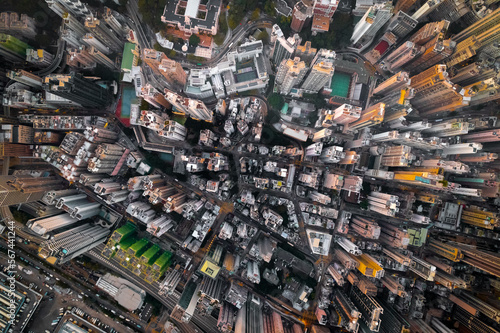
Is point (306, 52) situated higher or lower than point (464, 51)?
lower

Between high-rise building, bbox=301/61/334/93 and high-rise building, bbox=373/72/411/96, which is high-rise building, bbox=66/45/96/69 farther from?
high-rise building, bbox=373/72/411/96

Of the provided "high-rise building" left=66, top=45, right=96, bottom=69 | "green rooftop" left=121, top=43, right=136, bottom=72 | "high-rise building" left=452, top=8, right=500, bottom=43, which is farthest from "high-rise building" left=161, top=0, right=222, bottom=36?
"high-rise building" left=452, top=8, right=500, bottom=43

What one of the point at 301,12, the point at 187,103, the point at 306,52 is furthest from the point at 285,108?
the point at 187,103

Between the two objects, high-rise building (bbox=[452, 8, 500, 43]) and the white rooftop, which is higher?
high-rise building (bbox=[452, 8, 500, 43])

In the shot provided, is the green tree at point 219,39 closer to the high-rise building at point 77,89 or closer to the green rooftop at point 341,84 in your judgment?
the high-rise building at point 77,89

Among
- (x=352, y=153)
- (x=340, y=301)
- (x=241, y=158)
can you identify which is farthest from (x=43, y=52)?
(x=340, y=301)

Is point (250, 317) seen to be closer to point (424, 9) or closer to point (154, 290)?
point (154, 290)
